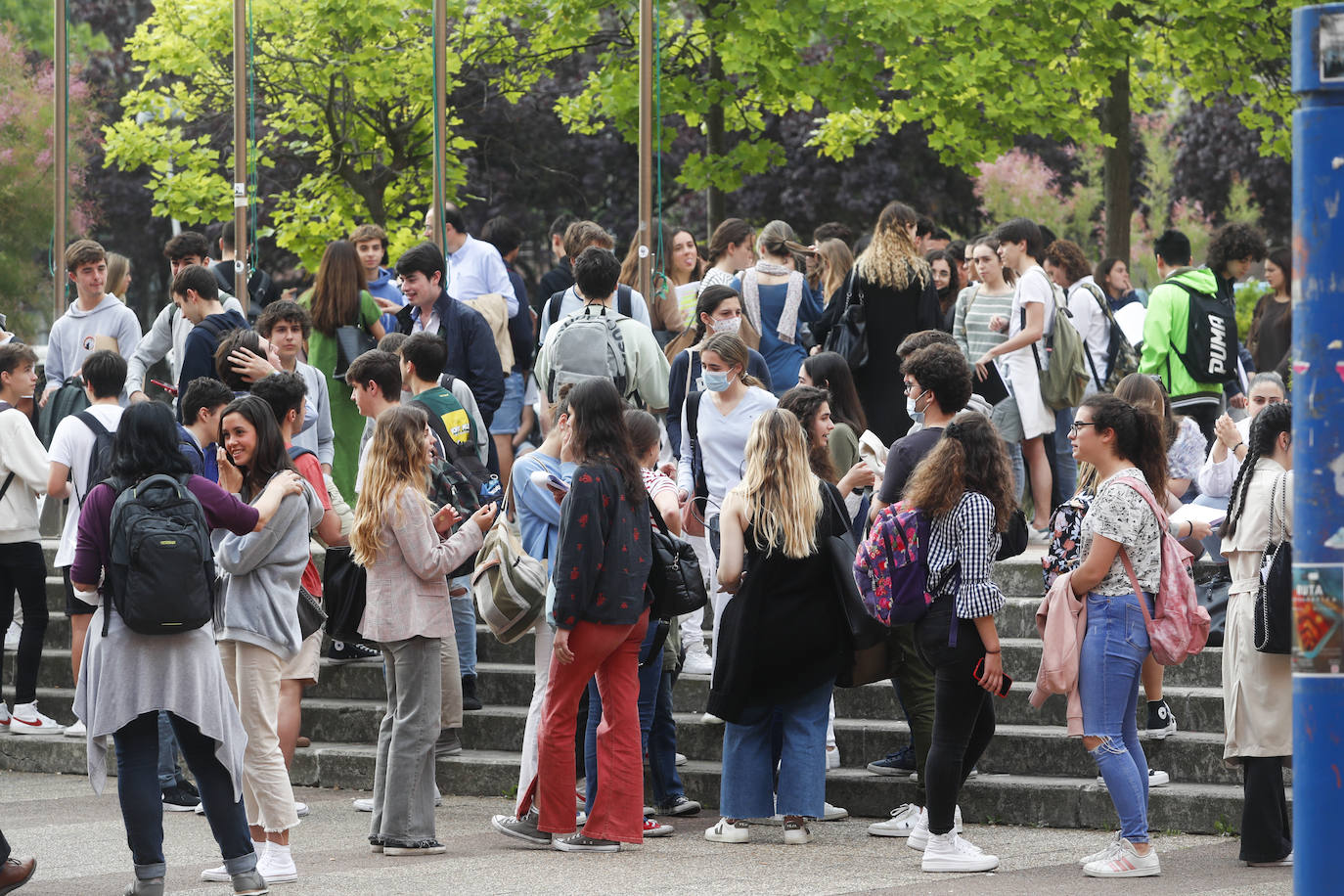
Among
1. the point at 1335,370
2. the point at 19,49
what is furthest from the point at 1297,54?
the point at 19,49

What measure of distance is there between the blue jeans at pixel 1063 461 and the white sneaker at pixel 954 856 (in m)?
4.31

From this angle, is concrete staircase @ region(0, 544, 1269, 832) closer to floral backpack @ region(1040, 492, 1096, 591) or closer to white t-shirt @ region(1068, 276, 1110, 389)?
floral backpack @ region(1040, 492, 1096, 591)

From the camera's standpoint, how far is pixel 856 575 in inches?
301

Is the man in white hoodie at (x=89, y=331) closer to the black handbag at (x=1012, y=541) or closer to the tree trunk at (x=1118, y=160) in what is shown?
the black handbag at (x=1012, y=541)

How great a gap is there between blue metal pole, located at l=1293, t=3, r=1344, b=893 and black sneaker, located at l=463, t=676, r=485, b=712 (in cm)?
683

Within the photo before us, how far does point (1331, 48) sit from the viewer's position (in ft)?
11.2

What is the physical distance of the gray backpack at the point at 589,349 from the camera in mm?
9773

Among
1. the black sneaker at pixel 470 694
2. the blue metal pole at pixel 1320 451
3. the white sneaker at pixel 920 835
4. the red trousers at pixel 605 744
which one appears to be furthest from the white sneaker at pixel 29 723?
the blue metal pole at pixel 1320 451

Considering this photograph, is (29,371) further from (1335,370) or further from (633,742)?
(1335,370)

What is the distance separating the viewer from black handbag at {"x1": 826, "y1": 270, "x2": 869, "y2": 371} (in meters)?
10.9

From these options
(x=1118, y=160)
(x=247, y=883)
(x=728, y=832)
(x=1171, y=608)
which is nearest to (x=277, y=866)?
(x=247, y=883)

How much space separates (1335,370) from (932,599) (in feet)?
13.5

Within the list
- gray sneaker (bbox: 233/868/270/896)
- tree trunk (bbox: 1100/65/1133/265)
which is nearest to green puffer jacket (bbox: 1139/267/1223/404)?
gray sneaker (bbox: 233/868/270/896)

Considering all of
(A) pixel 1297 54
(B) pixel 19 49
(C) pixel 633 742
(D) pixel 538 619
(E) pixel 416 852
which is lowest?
(E) pixel 416 852
